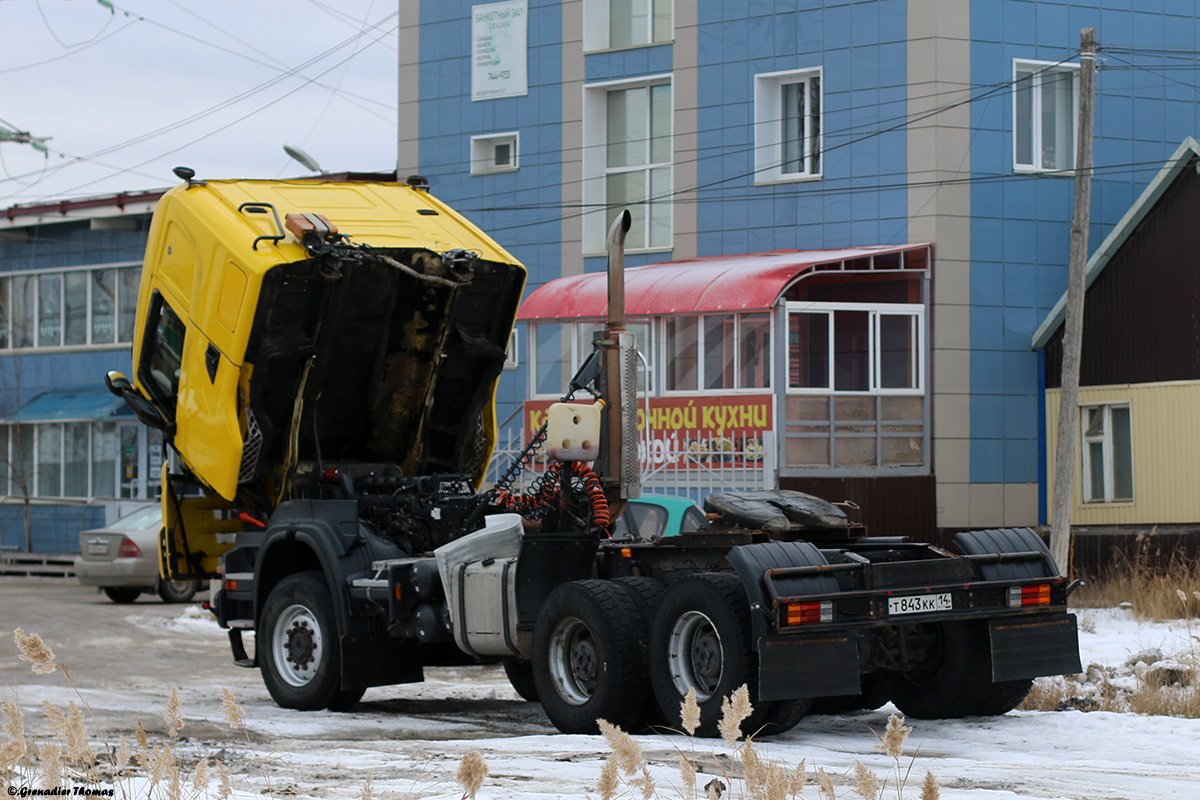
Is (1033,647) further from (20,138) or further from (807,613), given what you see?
(20,138)

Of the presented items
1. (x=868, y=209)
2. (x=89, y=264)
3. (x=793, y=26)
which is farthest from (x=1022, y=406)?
(x=89, y=264)

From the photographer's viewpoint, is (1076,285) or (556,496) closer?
(556,496)

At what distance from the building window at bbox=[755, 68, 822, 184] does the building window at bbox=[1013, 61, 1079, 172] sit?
2.99m

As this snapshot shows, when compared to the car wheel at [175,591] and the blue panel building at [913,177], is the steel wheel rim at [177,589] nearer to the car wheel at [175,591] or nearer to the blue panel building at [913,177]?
the car wheel at [175,591]

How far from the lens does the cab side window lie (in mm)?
12141

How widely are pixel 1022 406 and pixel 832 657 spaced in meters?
16.4

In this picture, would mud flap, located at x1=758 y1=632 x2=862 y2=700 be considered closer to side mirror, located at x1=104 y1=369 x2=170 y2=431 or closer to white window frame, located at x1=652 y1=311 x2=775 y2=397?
side mirror, located at x1=104 y1=369 x2=170 y2=431

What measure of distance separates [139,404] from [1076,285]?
38.4 feet

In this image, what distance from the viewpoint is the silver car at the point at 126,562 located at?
23.1 metres

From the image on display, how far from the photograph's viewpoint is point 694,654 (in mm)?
9094

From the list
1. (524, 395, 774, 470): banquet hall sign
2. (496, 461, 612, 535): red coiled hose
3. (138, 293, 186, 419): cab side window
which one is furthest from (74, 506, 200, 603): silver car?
(496, 461, 612, 535): red coiled hose

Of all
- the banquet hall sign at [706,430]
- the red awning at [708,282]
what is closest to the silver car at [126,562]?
the banquet hall sign at [706,430]

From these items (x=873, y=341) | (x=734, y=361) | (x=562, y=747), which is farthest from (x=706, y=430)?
(x=562, y=747)

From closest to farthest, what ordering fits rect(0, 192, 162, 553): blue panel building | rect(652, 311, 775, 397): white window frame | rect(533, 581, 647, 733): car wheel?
rect(533, 581, 647, 733): car wheel, rect(652, 311, 775, 397): white window frame, rect(0, 192, 162, 553): blue panel building
